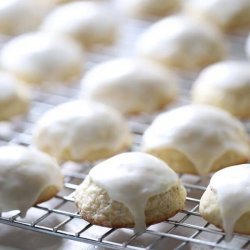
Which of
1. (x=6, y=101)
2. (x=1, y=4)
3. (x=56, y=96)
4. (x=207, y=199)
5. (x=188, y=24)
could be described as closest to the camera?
(x=207, y=199)

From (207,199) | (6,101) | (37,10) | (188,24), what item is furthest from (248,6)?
(207,199)

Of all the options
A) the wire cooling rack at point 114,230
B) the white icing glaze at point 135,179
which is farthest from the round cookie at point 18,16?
the white icing glaze at point 135,179

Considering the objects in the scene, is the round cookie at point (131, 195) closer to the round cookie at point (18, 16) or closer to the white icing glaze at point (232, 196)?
the white icing glaze at point (232, 196)

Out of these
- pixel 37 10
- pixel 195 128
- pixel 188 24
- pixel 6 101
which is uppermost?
pixel 37 10

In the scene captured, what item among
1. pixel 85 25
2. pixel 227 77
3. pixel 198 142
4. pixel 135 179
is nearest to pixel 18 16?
pixel 85 25

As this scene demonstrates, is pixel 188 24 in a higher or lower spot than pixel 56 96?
higher

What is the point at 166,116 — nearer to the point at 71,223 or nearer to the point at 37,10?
the point at 71,223
